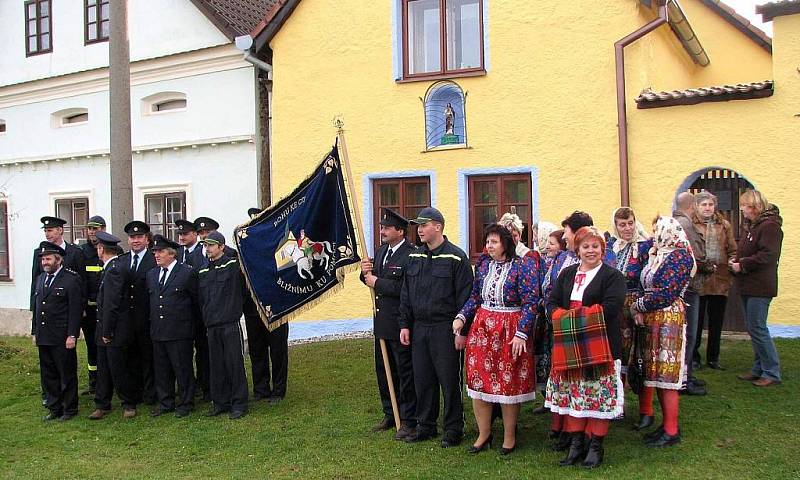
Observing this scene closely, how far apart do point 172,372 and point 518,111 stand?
6.09 meters

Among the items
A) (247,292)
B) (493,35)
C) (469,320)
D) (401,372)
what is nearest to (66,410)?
(247,292)

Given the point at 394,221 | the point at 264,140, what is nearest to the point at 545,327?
the point at 394,221

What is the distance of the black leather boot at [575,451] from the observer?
5.61 metres

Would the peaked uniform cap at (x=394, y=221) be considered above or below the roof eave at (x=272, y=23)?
below

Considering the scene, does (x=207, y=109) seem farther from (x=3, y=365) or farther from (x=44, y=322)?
(x=44, y=322)

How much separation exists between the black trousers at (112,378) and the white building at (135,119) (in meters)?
5.68

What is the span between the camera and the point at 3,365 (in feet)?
35.6

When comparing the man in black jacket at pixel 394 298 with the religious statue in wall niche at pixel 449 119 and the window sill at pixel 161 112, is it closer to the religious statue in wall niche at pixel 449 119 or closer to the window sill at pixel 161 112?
the religious statue in wall niche at pixel 449 119

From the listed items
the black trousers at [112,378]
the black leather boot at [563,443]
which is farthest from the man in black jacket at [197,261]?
the black leather boot at [563,443]

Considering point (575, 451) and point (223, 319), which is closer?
point (575, 451)

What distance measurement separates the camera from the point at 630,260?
606 cm

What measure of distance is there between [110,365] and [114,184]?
2.81 meters

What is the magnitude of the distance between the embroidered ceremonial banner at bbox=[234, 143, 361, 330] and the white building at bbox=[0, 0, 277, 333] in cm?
575

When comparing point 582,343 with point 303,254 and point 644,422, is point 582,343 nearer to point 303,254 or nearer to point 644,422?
point 644,422
